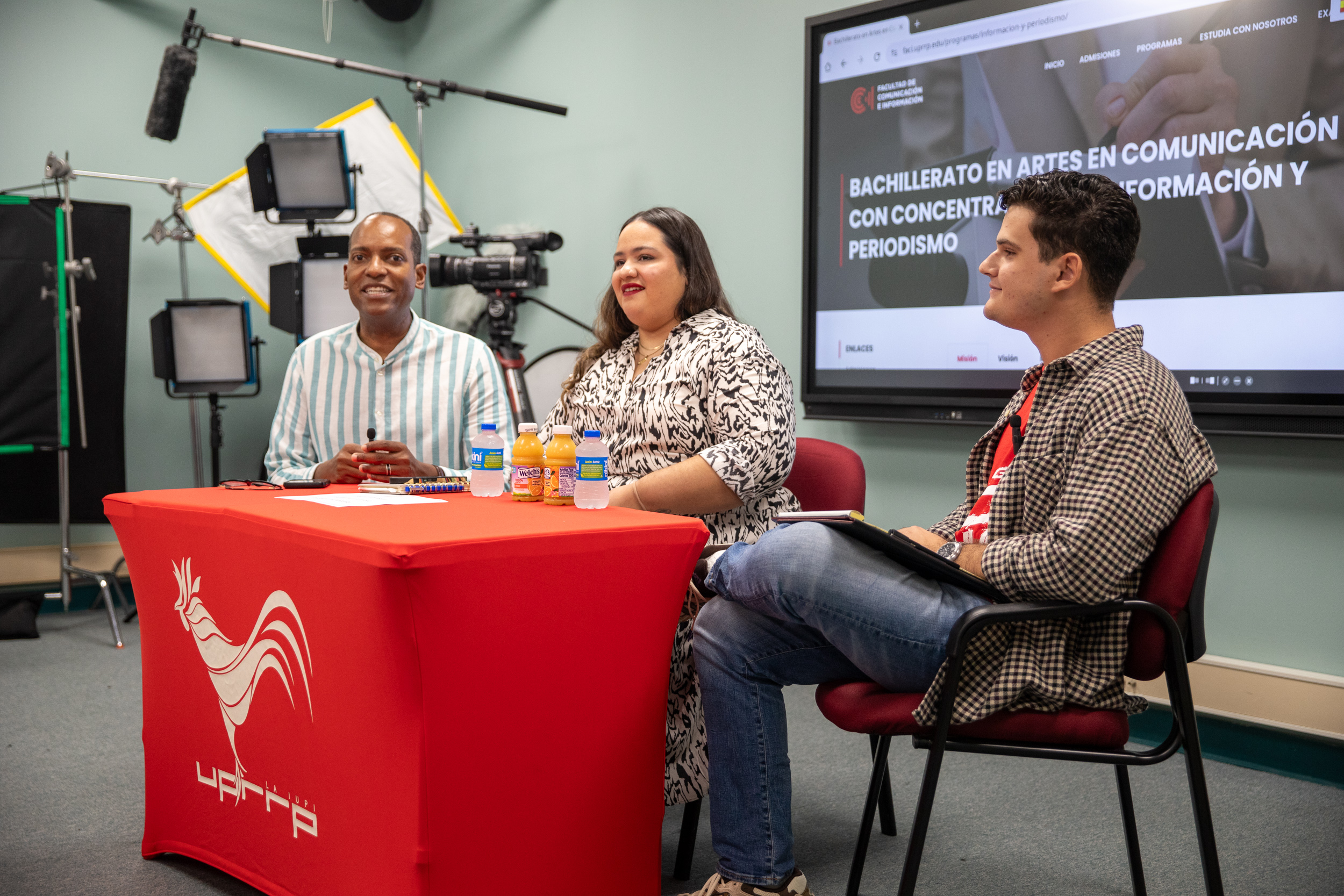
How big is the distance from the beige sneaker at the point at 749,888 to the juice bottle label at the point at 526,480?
28.8 inches

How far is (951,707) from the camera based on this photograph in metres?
1.37

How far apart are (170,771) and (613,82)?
3.24 metres

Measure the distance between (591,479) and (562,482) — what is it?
0.25ft

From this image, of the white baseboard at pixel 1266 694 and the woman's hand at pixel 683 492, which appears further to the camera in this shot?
the white baseboard at pixel 1266 694

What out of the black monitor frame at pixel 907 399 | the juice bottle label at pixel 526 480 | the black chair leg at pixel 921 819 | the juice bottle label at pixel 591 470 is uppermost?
the black monitor frame at pixel 907 399

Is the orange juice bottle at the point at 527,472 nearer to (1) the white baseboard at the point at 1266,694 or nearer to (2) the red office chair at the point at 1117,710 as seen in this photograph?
(2) the red office chair at the point at 1117,710

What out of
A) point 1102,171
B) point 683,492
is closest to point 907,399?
point 1102,171

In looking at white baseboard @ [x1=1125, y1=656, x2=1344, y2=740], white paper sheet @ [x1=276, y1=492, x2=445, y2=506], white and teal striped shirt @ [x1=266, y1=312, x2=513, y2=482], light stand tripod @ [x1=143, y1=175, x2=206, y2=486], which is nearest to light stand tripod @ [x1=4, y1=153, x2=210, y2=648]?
light stand tripod @ [x1=143, y1=175, x2=206, y2=486]

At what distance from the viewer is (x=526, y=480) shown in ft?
6.21

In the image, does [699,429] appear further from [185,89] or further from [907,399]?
[185,89]

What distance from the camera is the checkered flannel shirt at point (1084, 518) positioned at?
52.9 inches

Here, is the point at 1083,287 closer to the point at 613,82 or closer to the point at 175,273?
the point at 613,82

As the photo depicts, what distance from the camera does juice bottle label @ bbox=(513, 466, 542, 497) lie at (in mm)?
1892

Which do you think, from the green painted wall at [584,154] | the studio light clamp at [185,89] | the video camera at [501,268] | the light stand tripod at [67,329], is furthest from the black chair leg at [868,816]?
the light stand tripod at [67,329]
